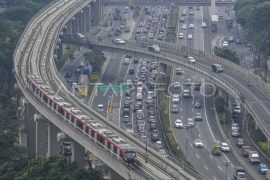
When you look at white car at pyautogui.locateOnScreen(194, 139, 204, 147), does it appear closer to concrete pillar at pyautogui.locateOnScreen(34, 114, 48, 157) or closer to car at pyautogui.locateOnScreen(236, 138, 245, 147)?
car at pyautogui.locateOnScreen(236, 138, 245, 147)

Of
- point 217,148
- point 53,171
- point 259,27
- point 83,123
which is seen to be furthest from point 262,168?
point 259,27

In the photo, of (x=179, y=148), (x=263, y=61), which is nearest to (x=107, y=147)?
(x=179, y=148)

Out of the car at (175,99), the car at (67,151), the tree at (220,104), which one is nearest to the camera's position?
the car at (67,151)

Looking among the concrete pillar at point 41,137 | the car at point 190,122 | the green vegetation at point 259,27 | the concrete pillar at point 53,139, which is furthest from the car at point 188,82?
the concrete pillar at point 53,139

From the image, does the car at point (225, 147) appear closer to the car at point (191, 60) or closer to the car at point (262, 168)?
the car at point (262, 168)

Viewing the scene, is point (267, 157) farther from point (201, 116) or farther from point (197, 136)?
point (201, 116)

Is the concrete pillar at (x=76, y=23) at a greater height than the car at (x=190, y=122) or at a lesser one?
greater
